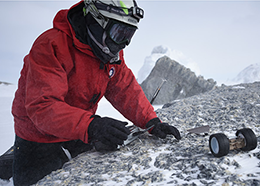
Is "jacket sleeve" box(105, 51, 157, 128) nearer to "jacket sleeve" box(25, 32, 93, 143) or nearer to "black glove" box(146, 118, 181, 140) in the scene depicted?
"black glove" box(146, 118, 181, 140)

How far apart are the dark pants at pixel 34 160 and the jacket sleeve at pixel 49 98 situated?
0.74 m

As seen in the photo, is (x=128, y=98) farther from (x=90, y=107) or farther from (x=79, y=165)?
(x=79, y=165)

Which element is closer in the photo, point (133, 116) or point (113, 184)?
point (113, 184)

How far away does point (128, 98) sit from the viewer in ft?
9.50

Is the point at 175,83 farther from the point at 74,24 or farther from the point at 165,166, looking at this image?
the point at 165,166

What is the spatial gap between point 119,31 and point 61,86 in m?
0.85

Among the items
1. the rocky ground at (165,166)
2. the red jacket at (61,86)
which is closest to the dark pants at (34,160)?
the red jacket at (61,86)

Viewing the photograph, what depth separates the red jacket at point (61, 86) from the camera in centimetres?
201

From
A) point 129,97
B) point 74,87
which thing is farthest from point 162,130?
point 74,87

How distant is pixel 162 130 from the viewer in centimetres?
260

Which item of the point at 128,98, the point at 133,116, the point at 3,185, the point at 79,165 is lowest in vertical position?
the point at 3,185

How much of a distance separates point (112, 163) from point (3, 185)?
83.2 inches

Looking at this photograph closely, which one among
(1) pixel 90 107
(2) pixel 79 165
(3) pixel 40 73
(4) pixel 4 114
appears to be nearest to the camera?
(3) pixel 40 73

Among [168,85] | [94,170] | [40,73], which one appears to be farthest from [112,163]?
[168,85]
